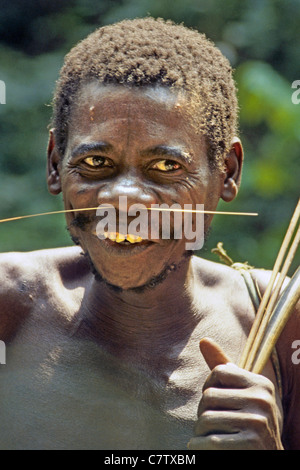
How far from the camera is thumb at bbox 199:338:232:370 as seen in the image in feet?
5.72

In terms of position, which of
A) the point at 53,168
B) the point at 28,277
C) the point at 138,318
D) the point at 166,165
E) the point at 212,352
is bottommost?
the point at 212,352

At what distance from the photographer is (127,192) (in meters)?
1.89

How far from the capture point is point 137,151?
1.92 metres

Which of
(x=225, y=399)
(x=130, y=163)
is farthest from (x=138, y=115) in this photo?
(x=225, y=399)

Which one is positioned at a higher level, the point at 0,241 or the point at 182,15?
the point at 182,15

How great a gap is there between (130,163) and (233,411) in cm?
57

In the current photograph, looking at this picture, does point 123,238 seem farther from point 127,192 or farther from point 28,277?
point 28,277

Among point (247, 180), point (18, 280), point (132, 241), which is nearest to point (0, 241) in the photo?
point (247, 180)

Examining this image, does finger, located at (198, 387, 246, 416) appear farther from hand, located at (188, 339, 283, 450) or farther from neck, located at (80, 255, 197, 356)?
neck, located at (80, 255, 197, 356)

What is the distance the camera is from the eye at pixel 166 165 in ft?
6.41

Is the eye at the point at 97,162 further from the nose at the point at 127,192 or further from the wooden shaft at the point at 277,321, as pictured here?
the wooden shaft at the point at 277,321

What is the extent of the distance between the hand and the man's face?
12.0 inches

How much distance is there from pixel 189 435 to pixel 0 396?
429 millimetres

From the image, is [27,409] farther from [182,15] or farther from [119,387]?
[182,15]
